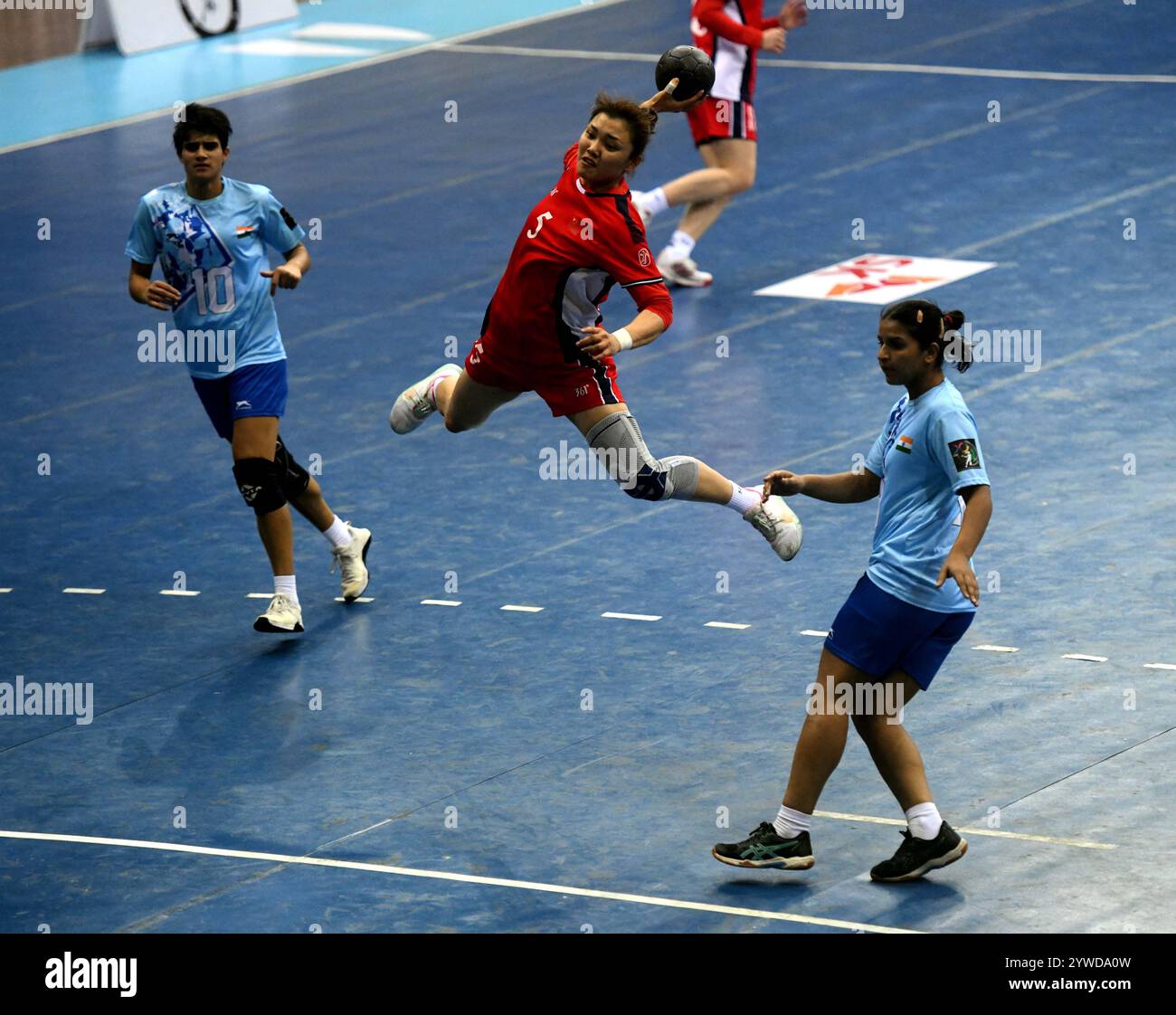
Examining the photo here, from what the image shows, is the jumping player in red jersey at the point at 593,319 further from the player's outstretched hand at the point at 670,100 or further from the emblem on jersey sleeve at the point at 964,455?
the emblem on jersey sleeve at the point at 964,455

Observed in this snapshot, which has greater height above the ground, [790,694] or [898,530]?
[898,530]

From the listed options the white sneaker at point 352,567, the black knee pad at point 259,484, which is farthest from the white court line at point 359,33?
the black knee pad at point 259,484

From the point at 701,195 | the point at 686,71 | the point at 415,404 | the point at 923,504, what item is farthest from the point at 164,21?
the point at 923,504

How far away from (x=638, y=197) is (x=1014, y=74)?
6.82 metres

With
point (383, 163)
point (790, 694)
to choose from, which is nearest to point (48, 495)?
point (790, 694)

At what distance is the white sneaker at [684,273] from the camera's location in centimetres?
1555

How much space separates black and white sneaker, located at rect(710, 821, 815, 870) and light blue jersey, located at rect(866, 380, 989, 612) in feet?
3.13

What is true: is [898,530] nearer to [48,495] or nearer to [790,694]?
[790,694]

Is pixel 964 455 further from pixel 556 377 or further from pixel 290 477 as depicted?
pixel 290 477

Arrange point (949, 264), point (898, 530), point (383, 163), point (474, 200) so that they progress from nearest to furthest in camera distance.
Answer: point (898, 530), point (949, 264), point (474, 200), point (383, 163)

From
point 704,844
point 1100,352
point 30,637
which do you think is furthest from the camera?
point 1100,352

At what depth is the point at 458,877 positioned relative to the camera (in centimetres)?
777

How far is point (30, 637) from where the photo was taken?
33.8 ft

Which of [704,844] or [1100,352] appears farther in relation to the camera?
[1100,352]
